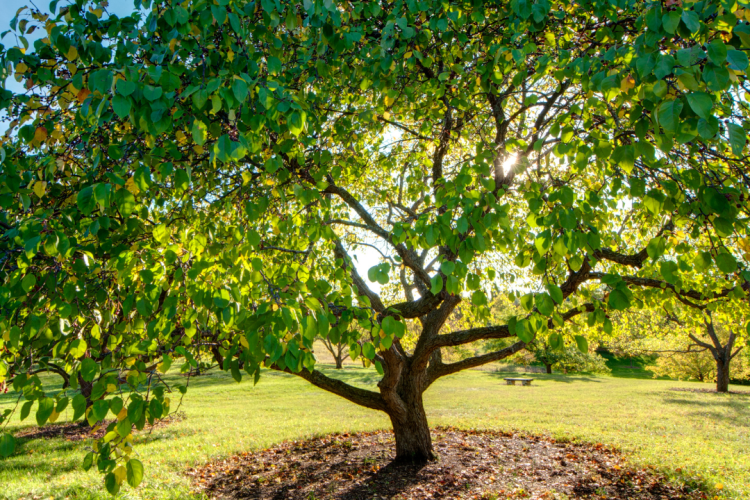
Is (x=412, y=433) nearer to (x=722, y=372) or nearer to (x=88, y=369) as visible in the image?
(x=88, y=369)

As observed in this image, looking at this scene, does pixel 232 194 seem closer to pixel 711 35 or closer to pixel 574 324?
pixel 711 35

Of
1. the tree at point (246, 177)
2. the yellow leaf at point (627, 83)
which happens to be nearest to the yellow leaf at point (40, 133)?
the tree at point (246, 177)

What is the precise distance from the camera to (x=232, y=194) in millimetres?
4621

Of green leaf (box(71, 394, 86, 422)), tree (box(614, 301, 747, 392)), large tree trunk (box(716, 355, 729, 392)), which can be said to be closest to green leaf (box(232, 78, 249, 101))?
green leaf (box(71, 394, 86, 422))

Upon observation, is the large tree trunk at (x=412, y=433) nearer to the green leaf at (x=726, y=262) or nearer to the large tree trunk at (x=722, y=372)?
the green leaf at (x=726, y=262)

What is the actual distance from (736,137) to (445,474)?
717 centimetres

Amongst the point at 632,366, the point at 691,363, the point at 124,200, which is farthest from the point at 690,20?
the point at 632,366

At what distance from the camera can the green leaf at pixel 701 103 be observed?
1681 mm

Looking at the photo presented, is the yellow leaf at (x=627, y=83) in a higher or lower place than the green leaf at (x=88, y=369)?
higher

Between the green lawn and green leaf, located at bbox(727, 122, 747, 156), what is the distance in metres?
7.49

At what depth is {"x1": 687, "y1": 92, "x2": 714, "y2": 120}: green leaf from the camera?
1.68 metres

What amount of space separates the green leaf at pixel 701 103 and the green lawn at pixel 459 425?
25.7 feet

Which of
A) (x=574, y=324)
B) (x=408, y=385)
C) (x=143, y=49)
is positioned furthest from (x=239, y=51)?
(x=574, y=324)

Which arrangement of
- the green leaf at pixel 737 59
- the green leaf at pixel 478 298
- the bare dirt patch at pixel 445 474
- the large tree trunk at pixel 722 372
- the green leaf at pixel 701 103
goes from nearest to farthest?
the green leaf at pixel 701 103 < the green leaf at pixel 737 59 < the green leaf at pixel 478 298 < the bare dirt patch at pixel 445 474 < the large tree trunk at pixel 722 372
